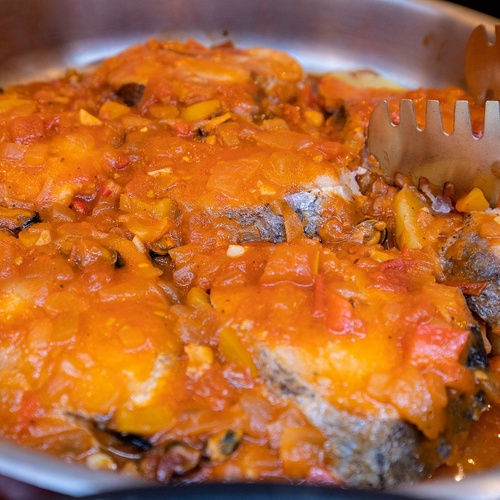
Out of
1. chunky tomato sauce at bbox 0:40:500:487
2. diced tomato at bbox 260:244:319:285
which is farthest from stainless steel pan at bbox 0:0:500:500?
diced tomato at bbox 260:244:319:285

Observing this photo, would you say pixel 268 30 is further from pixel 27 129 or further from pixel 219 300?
pixel 219 300

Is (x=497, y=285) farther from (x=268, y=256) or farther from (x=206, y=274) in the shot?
(x=206, y=274)

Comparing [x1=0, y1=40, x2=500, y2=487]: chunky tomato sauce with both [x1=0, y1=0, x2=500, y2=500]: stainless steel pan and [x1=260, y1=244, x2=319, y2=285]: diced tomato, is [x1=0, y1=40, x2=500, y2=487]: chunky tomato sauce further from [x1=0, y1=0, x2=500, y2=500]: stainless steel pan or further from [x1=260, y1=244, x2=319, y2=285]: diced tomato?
[x1=0, y1=0, x2=500, y2=500]: stainless steel pan

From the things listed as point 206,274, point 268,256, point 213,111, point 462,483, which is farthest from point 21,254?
point 462,483

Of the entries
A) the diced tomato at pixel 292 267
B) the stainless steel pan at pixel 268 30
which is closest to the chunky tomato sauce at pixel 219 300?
the diced tomato at pixel 292 267

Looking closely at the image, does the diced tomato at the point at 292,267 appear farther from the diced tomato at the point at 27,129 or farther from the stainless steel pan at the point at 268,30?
the stainless steel pan at the point at 268,30

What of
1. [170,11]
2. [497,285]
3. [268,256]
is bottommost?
[497,285]

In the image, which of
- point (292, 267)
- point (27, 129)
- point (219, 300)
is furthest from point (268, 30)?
point (219, 300)
